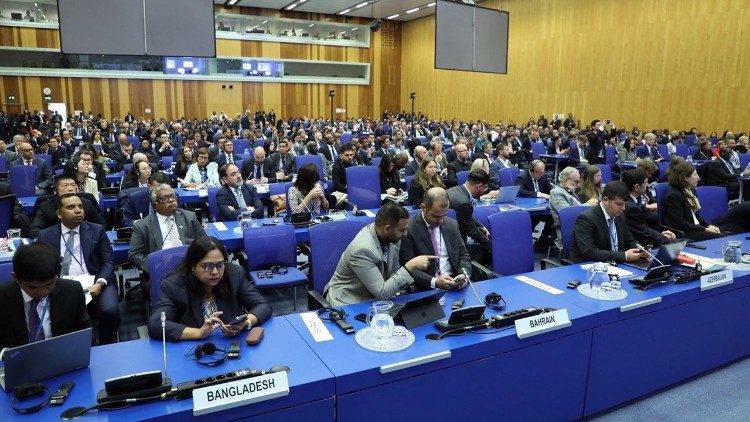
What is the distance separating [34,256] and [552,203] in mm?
4683

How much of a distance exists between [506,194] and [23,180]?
6.61m

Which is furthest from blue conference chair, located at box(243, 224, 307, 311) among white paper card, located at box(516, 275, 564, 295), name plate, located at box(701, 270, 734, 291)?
name plate, located at box(701, 270, 734, 291)

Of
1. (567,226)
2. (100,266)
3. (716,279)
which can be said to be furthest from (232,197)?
(716,279)

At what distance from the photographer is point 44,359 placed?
212 centimetres

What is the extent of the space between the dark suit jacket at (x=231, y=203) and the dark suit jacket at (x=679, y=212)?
4578 millimetres

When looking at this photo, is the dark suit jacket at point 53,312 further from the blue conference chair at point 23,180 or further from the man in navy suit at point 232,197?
the blue conference chair at point 23,180

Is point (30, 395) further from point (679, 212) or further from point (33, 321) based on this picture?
point (679, 212)

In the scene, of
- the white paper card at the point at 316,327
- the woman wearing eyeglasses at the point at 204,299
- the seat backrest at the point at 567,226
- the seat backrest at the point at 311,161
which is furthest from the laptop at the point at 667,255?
the seat backrest at the point at 311,161

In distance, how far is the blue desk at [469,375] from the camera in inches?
90.1

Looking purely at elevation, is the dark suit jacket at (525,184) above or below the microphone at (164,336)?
above

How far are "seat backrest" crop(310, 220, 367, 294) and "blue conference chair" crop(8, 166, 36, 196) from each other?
548 centimetres

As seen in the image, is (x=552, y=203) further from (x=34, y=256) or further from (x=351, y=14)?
(x=351, y=14)

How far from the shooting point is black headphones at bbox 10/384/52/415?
6.27 ft

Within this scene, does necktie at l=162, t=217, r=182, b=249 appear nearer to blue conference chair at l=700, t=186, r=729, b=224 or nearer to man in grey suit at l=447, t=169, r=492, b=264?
man in grey suit at l=447, t=169, r=492, b=264
